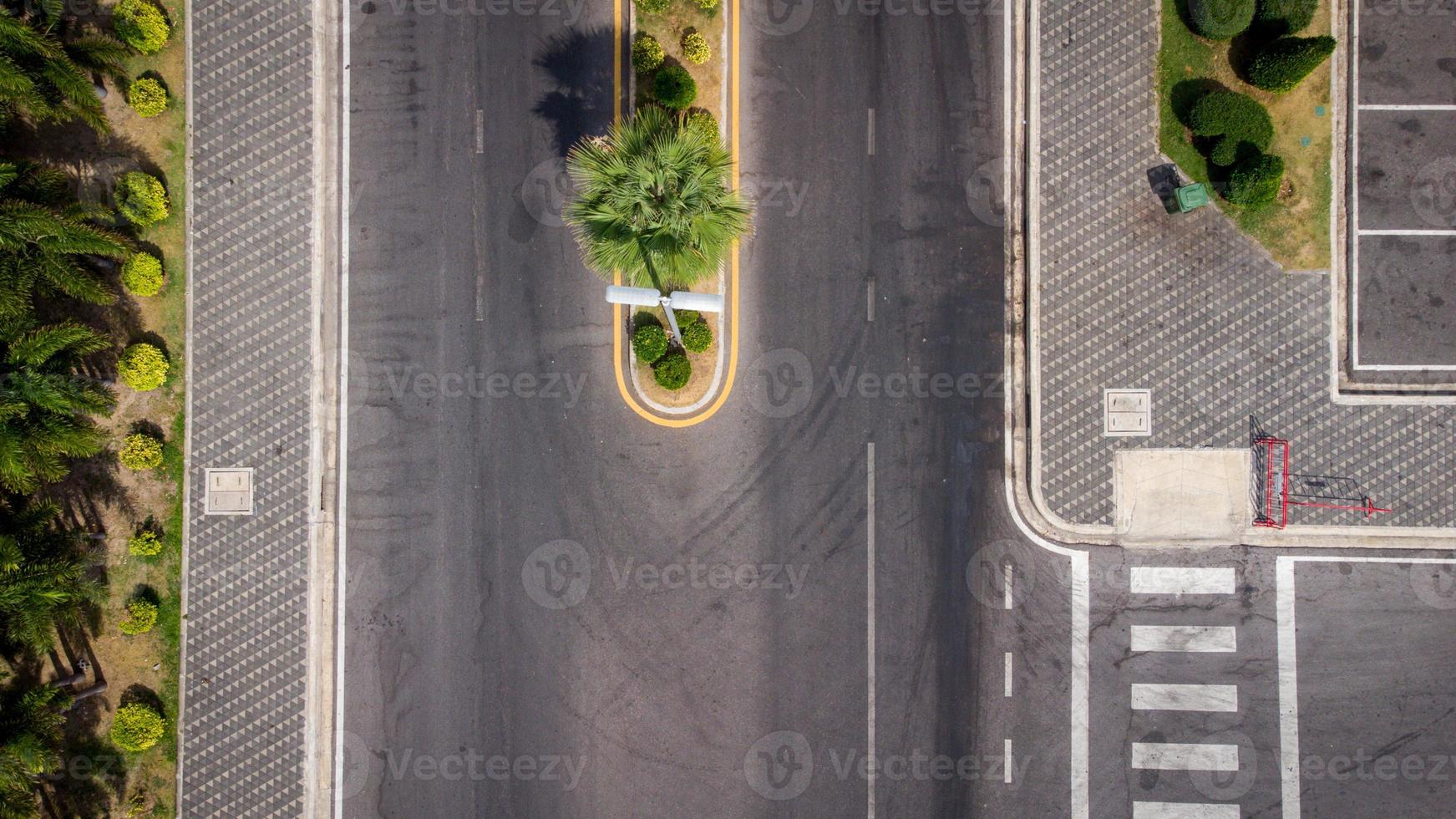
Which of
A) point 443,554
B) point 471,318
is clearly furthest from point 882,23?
point 443,554

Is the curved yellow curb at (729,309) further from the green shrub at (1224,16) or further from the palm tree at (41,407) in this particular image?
the palm tree at (41,407)

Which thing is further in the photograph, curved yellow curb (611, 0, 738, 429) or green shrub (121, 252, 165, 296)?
curved yellow curb (611, 0, 738, 429)

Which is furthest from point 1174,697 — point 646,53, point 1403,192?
point 646,53

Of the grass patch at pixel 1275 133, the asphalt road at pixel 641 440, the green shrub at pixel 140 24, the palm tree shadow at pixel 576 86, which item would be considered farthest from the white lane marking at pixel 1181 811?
the green shrub at pixel 140 24

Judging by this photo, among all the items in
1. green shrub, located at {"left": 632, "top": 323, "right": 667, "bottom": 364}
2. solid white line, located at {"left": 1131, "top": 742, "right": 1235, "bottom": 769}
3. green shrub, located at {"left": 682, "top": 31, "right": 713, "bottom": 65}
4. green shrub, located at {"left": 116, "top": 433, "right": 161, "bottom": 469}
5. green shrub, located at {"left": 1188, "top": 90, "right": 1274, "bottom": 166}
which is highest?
green shrub, located at {"left": 682, "top": 31, "right": 713, "bottom": 65}

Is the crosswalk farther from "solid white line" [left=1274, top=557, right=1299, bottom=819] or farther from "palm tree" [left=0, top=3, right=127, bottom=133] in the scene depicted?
"palm tree" [left=0, top=3, right=127, bottom=133]

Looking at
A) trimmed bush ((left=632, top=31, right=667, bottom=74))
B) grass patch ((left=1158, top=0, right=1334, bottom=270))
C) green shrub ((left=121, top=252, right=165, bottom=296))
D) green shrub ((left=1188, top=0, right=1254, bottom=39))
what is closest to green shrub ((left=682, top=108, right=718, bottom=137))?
trimmed bush ((left=632, top=31, right=667, bottom=74))
